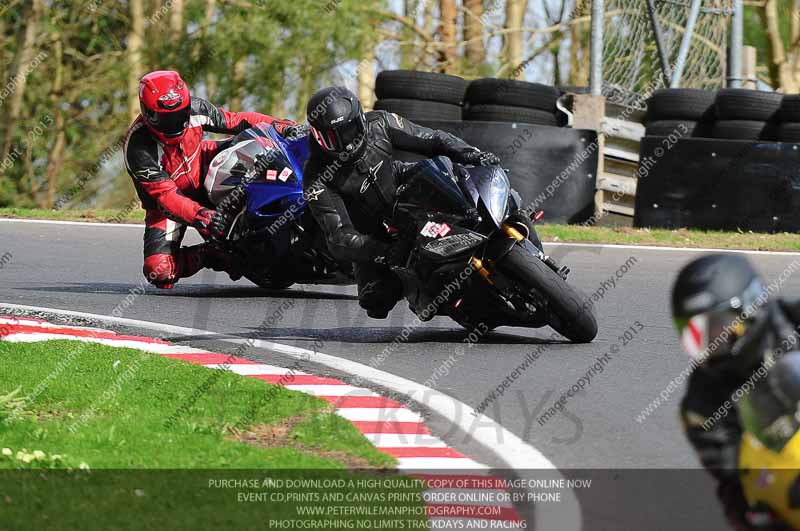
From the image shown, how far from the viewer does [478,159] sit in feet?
24.4

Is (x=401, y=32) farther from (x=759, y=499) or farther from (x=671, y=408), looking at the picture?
(x=759, y=499)

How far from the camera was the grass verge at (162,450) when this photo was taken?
4.30 metres

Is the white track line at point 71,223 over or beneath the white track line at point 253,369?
beneath

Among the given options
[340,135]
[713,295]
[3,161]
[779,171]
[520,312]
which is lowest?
Result: [3,161]

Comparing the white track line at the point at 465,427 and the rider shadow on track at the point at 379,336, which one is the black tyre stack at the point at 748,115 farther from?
the white track line at the point at 465,427

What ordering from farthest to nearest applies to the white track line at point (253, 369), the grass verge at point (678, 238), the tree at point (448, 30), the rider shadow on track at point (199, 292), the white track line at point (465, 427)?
the tree at point (448, 30) → the grass verge at point (678, 238) → the rider shadow on track at point (199, 292) → the white track line at point (253, 369) → the white track line at point (465, 427)

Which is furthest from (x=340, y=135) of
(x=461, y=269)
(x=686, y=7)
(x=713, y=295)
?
(x=686, y=7)

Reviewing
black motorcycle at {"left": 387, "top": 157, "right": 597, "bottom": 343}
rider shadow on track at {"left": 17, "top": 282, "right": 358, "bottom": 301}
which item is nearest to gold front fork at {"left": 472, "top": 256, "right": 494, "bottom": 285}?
black motorcycle at {"left": 387, "top": 157, "right": 597, "bottom": 343}

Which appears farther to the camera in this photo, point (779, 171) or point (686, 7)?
point (686, 7)

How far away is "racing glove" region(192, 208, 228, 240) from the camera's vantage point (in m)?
9.43

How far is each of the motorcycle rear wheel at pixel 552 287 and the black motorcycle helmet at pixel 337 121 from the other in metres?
1.21

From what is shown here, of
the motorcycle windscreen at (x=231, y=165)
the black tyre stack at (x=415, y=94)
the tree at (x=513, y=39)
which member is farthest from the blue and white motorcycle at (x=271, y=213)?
the tree at (x=513, y=39)

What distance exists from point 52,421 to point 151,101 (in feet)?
12.9

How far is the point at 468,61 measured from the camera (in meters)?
26.0
